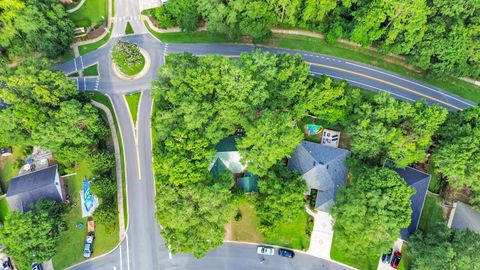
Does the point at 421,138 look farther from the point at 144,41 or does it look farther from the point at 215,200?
the point at 144,41

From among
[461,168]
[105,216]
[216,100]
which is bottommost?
[105,216]

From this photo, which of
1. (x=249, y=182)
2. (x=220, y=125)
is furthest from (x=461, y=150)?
(x=220, y=125)

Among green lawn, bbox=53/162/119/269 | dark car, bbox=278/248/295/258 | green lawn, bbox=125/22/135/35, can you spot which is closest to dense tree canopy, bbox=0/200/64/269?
green lawn, bbox=53/162/119/269

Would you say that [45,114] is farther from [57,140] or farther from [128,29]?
[128,29]

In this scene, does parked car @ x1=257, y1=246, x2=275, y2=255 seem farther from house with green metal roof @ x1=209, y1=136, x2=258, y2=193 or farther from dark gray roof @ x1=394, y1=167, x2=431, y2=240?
dark gray roof @ x1=394, y1=167, x2=431, y2=240

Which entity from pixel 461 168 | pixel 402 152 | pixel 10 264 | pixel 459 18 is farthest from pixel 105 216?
pixel 459 18

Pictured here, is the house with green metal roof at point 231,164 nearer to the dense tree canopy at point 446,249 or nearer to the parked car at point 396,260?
the parked car at point 396,260

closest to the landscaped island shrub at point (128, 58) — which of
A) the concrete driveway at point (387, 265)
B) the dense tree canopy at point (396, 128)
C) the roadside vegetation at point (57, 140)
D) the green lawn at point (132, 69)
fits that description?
the green lawn at point (132, 69)
